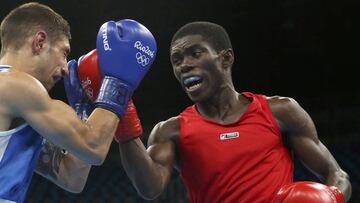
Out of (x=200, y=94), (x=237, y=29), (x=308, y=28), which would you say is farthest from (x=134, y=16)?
(x=200, y=94)

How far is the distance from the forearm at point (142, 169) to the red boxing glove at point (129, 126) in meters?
0.04

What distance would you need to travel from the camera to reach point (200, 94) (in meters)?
2.87

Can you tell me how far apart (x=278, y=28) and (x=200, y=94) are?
4944 millimetres

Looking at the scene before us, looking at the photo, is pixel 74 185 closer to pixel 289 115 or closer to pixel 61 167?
pixel 61 167

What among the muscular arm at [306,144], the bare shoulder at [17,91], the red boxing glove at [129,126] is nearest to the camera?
the bare shoulder at [17,91]

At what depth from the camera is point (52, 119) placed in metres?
2.09

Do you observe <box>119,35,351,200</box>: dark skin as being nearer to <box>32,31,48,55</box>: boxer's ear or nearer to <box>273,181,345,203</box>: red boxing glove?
<box>273,181,345,203</box>: red boxing glove

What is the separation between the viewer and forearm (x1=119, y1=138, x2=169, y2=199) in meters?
2.59

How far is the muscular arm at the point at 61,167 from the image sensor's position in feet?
8.41

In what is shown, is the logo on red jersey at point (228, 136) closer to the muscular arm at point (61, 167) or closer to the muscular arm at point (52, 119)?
the muscular arm at point (61, 167)

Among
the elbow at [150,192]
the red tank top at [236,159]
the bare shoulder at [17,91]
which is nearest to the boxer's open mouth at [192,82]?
the red tank top at [236,159]

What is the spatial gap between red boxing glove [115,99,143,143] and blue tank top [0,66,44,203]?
0.41m

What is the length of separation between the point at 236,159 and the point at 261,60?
563 centimetres

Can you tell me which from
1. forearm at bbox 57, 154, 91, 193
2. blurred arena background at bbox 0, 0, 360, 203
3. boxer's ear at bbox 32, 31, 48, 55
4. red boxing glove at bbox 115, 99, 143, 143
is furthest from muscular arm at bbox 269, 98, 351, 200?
blurred arena background at bbox 0, 0, 360, 203
